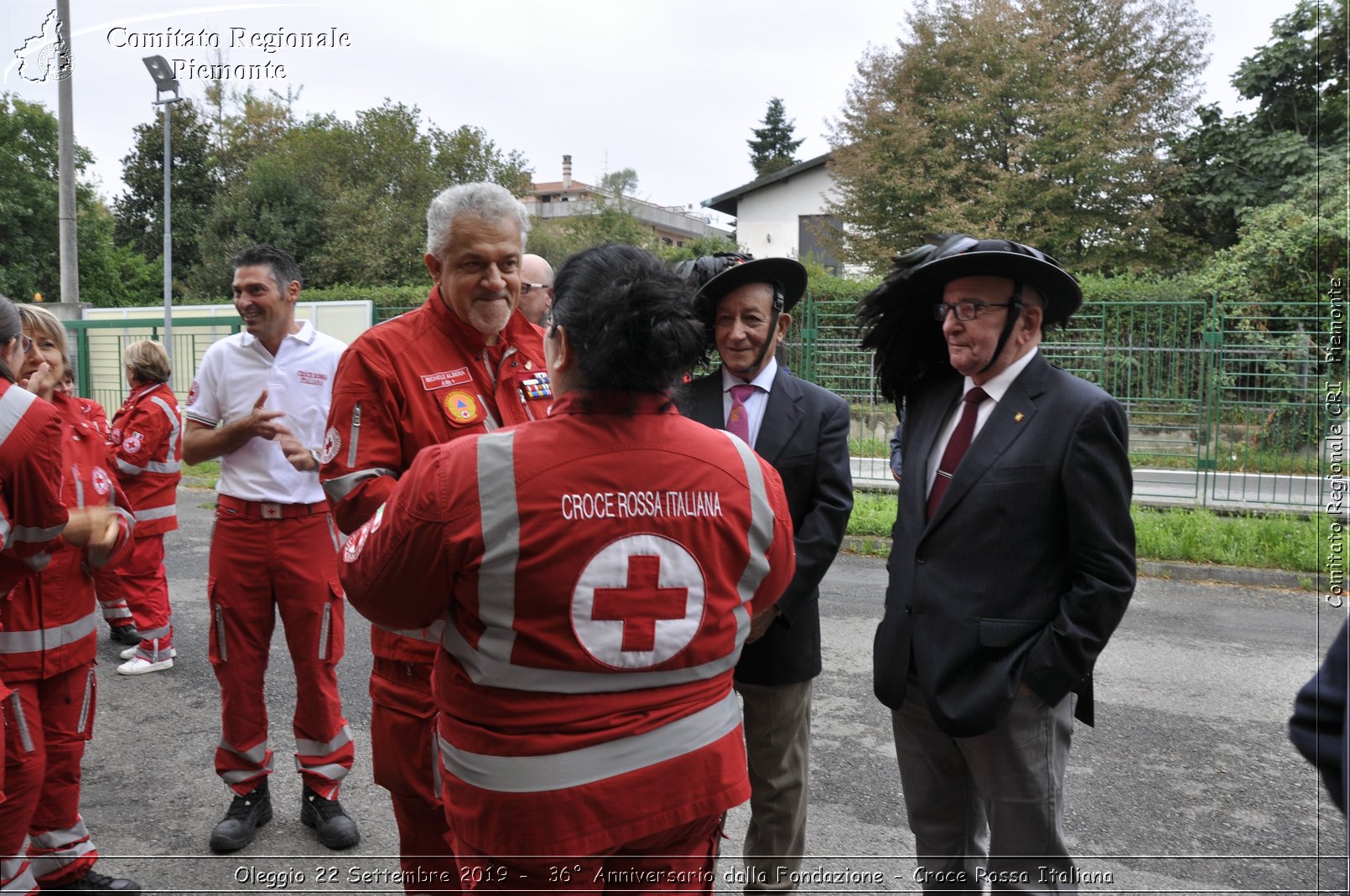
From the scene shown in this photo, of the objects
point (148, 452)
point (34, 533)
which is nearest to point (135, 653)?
point (148, 452)

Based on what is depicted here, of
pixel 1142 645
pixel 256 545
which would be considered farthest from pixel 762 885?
pixel 1142 645

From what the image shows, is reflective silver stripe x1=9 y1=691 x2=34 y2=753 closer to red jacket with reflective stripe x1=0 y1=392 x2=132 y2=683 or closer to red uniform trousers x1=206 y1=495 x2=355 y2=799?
red jacket with reflective stripe x1=0 y1=392 x2=132 y2=683

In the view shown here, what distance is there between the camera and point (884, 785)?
4.44 metres

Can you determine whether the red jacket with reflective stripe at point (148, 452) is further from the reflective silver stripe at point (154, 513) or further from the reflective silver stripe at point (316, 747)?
the reflective silver stripe at point (316, 747)

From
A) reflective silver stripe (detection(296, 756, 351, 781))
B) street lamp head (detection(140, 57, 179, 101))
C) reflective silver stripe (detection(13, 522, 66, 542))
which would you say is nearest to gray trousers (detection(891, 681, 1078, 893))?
reflective silver stripe (detection(296, 756, 351, 781))

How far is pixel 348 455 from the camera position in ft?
8.68

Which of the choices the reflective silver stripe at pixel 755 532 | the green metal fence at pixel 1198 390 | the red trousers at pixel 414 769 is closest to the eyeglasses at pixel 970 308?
the reflective silver stripe at pixel 755 532

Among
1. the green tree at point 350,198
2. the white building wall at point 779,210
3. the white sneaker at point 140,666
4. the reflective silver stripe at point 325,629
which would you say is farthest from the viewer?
the white building wall at point 779,210

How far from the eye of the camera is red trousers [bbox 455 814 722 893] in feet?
6.22

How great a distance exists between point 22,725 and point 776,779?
7.87ft

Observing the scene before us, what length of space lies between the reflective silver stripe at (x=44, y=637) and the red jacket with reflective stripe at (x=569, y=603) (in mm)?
1958

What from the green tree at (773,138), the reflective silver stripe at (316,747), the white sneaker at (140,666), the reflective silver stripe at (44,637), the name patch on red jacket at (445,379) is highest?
the green tree at (773,138)

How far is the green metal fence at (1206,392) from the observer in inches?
416

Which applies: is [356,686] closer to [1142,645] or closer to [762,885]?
[762,885]
